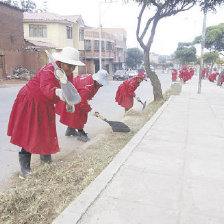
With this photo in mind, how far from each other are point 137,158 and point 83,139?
1568 mm

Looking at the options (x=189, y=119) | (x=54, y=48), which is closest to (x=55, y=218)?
(x=189, y=119)

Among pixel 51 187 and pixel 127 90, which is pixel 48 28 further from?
pixel 51 187

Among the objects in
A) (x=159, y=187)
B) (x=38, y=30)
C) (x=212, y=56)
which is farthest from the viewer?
(x=212, y=56)

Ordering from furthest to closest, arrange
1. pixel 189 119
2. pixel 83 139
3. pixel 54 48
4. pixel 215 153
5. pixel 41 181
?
1. pixel 54 48
2. pixel 189 119
3. pixel 83 139
4. pixel 215 153
5. pixel 41 181

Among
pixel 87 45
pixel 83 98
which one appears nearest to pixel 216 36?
pixel 87 45

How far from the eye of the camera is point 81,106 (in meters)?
4.41

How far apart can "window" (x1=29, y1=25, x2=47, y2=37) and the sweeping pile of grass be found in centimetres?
2689

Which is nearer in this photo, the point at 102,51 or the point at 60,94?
the point at 60,94

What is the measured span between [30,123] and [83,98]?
1.42 metres

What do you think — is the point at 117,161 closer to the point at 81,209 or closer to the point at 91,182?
the point at 91,182

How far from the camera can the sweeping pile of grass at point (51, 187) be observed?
94.9 inches

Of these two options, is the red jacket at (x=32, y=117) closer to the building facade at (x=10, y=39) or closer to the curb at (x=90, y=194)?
the curb at (x=90, y=194)

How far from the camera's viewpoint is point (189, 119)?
686 cm

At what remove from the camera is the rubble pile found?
21337 mm
